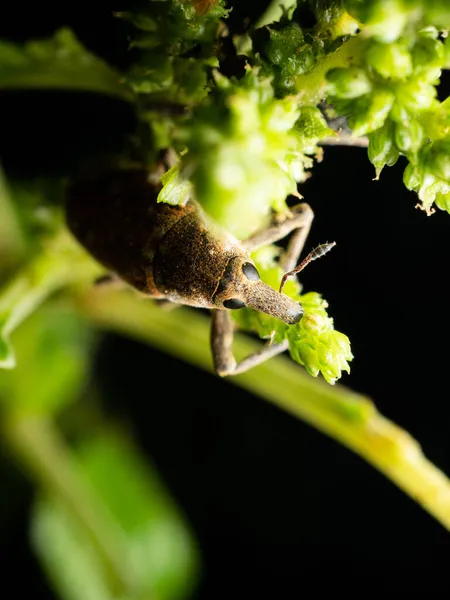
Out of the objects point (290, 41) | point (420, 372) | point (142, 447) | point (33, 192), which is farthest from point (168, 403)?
point (290, 41)

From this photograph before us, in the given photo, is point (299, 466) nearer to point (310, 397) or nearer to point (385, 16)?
point (310, 397)

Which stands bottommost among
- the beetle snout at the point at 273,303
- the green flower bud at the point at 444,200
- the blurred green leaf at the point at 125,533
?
the blurred green leaf at the point at 125,533

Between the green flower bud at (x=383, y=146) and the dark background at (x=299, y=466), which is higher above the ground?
the green flower bud at (x=383, y=146)

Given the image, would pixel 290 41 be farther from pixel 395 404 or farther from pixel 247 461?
pixel 247 461

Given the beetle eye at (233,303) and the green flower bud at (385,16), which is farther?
the beetle eye at (233,303)

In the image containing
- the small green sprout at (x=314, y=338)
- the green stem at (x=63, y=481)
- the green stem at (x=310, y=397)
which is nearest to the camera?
the small green sprout at (x=314, y=338)

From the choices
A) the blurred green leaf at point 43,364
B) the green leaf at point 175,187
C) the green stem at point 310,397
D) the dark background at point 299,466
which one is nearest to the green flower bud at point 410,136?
the green leaf at point 175,187

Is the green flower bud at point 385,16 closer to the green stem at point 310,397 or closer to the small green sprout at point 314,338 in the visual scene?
the small green sprout at point 314,338
